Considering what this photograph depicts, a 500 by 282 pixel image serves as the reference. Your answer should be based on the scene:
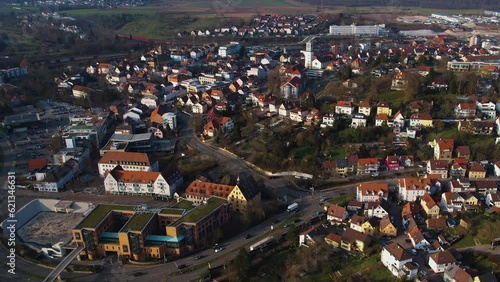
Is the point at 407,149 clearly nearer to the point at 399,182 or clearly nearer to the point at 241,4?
the point at 399,182

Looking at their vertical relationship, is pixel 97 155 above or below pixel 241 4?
below

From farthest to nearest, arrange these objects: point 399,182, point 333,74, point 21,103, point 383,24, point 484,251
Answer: point 383,24
point 333,74
point 21,103
point 399,182
point 484,251

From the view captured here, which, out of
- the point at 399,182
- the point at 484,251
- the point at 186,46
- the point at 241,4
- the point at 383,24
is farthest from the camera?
the point at 241,4

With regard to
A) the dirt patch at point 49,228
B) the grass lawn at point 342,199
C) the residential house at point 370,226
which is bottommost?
the dirt patch at point 49,228

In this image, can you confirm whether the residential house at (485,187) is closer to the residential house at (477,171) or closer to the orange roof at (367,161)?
the residential house at (477,171)

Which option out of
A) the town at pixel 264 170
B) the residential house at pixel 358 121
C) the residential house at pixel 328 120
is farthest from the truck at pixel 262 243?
the residential house at pixel 358 121

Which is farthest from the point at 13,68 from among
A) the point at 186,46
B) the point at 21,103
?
the point at 186,46
